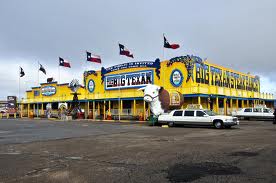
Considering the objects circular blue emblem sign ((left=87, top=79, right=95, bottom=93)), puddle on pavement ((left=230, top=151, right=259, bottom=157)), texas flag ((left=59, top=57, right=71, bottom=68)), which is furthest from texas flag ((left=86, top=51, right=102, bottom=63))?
puddle on pavement ((left=230, top=151, right=259, bottom=157))

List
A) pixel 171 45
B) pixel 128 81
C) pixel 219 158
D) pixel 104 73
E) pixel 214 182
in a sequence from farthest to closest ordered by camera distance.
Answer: pixel 104 73
pixel 128 81
pixel 171 45
pixel 219 158
pixel 214 182

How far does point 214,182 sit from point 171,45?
99.6 ft

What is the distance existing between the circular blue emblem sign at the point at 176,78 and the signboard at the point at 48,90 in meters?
28.6

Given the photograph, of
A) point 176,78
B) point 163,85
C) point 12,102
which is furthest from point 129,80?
point 12,102

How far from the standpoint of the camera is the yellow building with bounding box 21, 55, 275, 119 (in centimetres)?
3541

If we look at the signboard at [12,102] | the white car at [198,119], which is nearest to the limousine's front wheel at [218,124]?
the white car at [198,119]

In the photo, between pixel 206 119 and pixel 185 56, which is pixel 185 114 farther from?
pixel 185 56

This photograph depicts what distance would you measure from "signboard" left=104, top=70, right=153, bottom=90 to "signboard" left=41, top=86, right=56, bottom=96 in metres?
16.5

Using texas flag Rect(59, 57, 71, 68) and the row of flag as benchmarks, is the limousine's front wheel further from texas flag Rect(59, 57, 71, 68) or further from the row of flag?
texas flag Rect(59, 57, 71, 68)

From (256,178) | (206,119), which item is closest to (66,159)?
(256,178)

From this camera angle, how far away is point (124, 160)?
350 inches

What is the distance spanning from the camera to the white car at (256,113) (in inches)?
1278

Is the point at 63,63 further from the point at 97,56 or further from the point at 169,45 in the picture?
the point at 169,45

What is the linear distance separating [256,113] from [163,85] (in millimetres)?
11890
